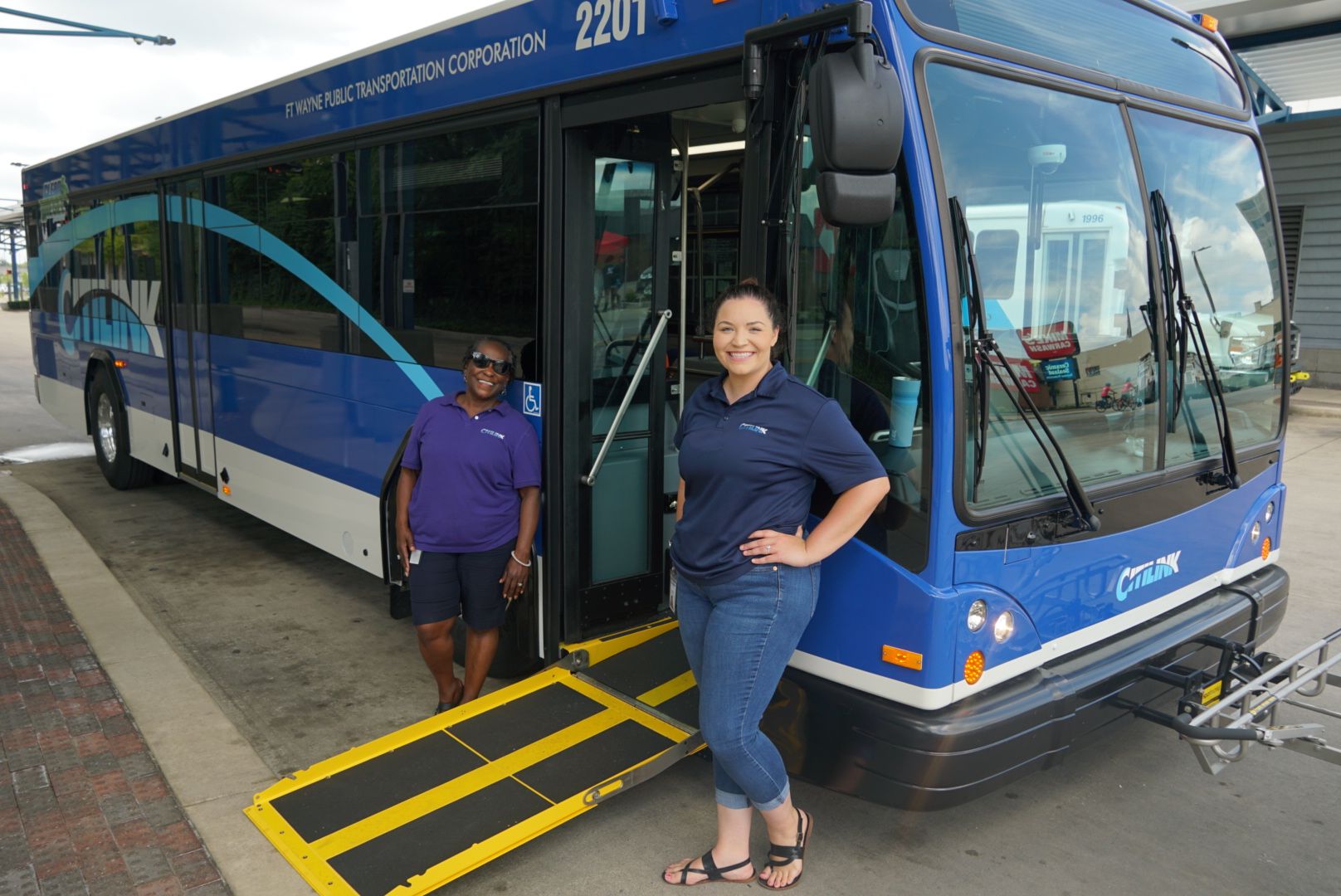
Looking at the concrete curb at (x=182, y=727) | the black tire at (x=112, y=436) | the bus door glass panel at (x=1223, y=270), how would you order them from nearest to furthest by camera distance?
the concrete curb at (x=182, y=727) < the bus door glass panel at (x=1223, y=270) < the black tire at (x=112, y=436)

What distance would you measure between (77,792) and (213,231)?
3.76 meters

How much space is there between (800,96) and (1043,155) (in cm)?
79

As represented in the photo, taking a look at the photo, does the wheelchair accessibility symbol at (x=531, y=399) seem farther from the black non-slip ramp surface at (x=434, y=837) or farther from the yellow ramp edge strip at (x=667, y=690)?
the black non-slip ramp surface at (x=434, y=837)

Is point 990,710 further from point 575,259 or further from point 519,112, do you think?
point 519,112

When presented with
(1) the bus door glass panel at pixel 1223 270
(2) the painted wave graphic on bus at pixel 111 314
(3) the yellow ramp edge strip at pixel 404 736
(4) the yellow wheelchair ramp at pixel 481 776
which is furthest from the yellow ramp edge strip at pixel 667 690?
(2) the painted wave graphic on bus at pixel 111 314

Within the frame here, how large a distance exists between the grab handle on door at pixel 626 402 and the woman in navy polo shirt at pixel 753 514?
1097mm

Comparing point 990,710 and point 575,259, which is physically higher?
point 575,259

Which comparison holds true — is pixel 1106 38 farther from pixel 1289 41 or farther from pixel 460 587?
pixel 1289 41

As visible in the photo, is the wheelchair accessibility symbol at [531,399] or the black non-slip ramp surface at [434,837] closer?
the black non-slip ramp surface at [434,837]

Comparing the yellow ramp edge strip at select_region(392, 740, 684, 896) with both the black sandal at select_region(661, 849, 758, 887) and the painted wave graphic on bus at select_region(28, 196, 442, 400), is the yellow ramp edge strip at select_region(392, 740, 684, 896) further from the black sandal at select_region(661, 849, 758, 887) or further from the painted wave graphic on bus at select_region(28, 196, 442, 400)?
the painted wave graphic on bus at select_region(28, 196, 442, 400)

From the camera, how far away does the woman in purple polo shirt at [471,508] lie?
392 centimetres

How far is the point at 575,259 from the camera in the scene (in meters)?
3.93

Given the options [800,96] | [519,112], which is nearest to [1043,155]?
[800,96]

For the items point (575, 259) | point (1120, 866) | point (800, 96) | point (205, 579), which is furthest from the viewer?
point (205, 579)
